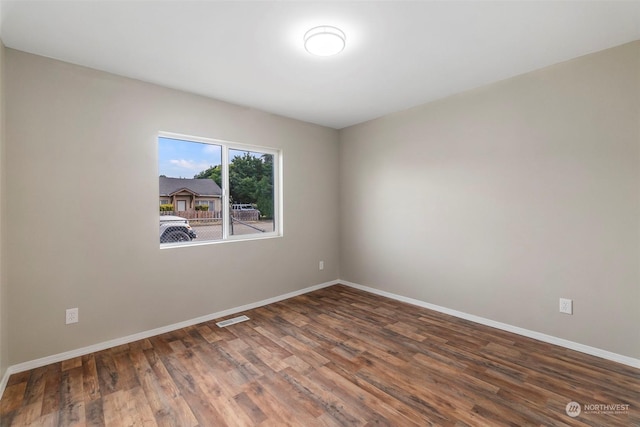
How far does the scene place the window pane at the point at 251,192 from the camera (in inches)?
140

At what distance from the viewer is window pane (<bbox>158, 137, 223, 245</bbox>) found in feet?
9.87

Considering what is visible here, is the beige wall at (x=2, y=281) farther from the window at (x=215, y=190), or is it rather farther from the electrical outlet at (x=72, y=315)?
the window at (x=215, y=190)

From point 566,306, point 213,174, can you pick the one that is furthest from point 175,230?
point 566,306

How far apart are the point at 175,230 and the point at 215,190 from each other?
64 cm

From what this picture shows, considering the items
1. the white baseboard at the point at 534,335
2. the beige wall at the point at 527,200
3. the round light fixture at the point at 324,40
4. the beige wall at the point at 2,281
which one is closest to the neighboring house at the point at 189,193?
the beige wall at the point at 2,281

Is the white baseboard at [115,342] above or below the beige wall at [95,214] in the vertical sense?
below

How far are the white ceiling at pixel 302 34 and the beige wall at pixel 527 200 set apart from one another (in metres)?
0.32

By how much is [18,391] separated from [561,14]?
445cm

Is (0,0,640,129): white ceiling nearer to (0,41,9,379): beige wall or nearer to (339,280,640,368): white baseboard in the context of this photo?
(0,41,9,379): beige wall

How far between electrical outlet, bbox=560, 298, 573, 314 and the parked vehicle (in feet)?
12.1

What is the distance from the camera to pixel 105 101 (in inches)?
100

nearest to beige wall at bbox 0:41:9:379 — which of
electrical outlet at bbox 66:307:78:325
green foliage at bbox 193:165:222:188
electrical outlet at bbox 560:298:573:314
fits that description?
electrical outlet at bbox 66:307:78:325

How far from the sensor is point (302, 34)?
6.68ft

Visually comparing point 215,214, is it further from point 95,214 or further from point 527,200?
point 527,200
